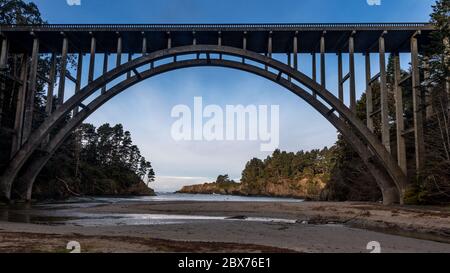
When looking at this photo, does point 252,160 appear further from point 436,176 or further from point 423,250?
point 423,250

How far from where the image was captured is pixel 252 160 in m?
172

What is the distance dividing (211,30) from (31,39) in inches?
585

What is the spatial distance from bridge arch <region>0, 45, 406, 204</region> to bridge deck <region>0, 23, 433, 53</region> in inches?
80.0

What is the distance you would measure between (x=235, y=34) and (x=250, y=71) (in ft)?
10.9

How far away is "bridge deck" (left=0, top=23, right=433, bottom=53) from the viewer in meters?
26.8

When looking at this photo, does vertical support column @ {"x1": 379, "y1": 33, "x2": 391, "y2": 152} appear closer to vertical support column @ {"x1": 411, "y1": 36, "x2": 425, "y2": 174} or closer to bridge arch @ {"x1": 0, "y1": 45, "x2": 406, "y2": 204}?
bridge arch @ {"x1": 0, "y1": 45, "x2": 406, "y2": 204}

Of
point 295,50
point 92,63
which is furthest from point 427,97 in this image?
point 92,63

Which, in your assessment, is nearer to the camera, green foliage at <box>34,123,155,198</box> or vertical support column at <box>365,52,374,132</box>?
vertical support column at <box>365,52,374,132</box>

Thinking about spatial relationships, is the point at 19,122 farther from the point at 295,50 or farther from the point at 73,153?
the point at 73,153

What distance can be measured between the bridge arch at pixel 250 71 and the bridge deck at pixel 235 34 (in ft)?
6.67

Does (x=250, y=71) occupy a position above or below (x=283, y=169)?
above

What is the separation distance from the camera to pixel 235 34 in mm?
28094

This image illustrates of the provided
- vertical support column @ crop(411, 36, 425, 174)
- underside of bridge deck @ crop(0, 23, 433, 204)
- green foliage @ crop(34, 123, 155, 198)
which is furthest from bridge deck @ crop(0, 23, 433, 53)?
green foliage @ crop(34, 123, 155, 198)
